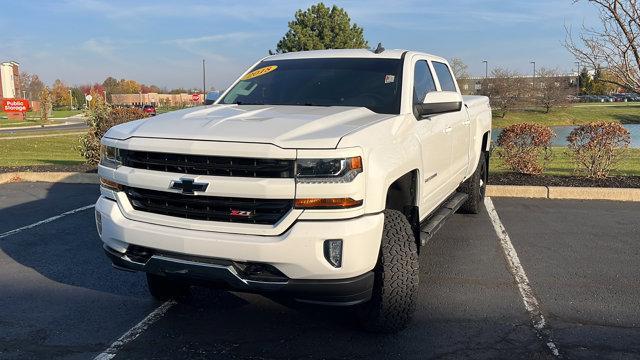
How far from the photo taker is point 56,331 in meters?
3.85

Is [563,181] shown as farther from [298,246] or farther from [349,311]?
[298,246]

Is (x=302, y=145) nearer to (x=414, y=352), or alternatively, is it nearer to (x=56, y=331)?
(x=414, y=352)

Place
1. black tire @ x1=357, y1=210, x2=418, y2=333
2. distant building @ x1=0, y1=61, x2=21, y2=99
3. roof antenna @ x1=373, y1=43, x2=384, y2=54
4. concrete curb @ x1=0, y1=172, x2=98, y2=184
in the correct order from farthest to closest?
distant building @ x1=0, y1=61, x2=21, y2=99, concrete curb @ x1=0, y1=172, x2=98, y2=184, roof antenna @ x1=373, y1=43, x2=384, y2=54, black tire @ x1=357, y1=210, x2=418, y2=333

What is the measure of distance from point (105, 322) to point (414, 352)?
2.23 meters

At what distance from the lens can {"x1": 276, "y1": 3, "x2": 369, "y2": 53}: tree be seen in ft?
113

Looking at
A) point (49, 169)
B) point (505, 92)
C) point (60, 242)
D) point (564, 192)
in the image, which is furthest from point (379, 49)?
point (505, 92)

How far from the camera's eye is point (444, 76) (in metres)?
6.18

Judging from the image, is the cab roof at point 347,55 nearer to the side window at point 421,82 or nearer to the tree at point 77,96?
the side window at point 421,82

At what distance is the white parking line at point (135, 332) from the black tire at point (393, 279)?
1548mm

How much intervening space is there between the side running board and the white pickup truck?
0.19 metres

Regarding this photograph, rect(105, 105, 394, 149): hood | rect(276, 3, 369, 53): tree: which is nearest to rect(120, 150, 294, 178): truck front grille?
rect(105, 105, 394, 149): hood

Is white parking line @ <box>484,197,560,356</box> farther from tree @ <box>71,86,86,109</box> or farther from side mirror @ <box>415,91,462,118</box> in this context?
tree @ <box>71,86,86,109</box>

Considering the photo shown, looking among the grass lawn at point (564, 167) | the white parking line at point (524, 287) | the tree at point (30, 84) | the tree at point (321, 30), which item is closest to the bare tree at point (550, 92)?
the tree at point (321, 30)

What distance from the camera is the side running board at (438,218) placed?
4.31m
